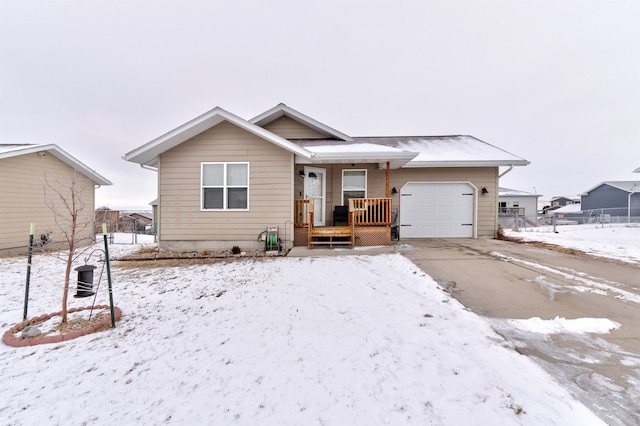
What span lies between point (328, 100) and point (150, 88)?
1109 centimetres

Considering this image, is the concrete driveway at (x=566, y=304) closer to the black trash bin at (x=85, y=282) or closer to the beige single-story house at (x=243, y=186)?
the beige single-story house at (x=243, y=186)

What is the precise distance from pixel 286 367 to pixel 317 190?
723cm

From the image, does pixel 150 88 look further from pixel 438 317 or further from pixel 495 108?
pixel 495 108

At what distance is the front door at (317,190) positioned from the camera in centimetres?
877

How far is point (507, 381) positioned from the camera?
186 centimetres

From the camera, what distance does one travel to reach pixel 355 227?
781 cm

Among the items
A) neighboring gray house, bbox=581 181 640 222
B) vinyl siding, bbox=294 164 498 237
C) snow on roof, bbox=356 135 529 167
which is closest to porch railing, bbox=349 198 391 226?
vinyl siding, bbox=294 164 498 237

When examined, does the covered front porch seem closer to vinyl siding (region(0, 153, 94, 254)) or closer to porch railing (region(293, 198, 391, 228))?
porch railing (region(293, 198, 391, 228))

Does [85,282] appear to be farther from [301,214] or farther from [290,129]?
[290,129]

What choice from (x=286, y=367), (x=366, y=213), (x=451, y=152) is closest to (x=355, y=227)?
(x=366, y=213)

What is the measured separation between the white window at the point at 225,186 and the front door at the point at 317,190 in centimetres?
221

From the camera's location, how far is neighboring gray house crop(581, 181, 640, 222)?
2366 cm

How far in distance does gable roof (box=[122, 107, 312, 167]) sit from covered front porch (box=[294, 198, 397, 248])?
69.5 inches

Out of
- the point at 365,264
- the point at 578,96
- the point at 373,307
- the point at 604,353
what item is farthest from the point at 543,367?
→ the point at 578,96
